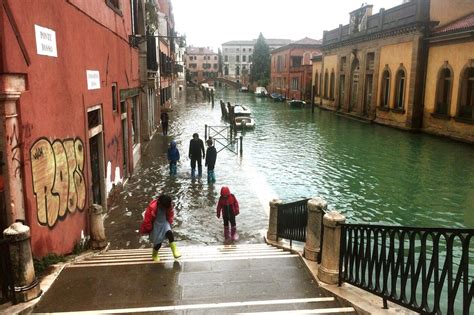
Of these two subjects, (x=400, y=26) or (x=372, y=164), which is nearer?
(x=372, y=164)

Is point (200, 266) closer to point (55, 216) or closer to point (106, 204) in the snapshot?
point (55, 216)

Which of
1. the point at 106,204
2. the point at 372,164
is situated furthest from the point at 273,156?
the point at 106,204

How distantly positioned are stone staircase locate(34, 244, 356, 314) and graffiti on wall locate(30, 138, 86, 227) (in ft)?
2.94

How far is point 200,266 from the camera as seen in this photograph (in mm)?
Answer: 6016

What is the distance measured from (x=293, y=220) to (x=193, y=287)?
2.99 metres

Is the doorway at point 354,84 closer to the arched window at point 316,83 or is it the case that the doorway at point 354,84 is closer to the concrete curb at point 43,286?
the arched window at point 316,83

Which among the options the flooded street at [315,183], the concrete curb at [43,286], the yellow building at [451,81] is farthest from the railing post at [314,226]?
the yellow building at [451,81]

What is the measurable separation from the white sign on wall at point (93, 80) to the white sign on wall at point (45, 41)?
6.44 feet

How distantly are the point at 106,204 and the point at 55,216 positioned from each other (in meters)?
3.82

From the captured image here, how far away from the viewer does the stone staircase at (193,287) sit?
4.60 meters

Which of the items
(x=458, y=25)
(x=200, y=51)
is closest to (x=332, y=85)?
(x=458, y=25)

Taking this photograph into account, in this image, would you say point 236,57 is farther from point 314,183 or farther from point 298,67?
point 314,183

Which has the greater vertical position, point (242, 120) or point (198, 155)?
point (198, 155)

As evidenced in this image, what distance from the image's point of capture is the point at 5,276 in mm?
4449
